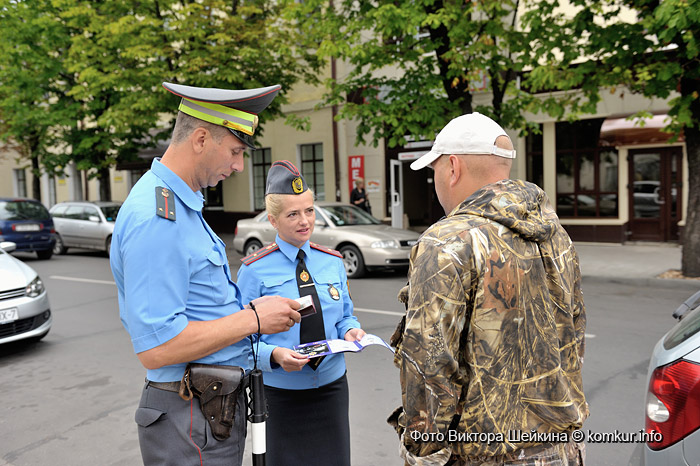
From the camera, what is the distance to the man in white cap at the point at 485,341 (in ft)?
5.30

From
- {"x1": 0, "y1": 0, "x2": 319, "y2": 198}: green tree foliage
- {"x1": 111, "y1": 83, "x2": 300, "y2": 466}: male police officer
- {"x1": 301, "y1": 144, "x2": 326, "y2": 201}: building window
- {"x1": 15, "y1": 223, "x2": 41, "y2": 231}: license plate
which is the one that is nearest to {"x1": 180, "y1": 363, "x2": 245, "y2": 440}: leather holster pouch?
{"x1": 111, "y1": 83, "x2": 300, "y2": 466}: male police officer

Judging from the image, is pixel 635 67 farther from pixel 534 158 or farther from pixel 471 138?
pixel 471 138

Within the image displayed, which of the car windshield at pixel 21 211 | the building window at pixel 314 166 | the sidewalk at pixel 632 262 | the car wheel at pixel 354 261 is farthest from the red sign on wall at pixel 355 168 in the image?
the car windshield at pixel 21 211

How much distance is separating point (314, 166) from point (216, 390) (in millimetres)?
19368

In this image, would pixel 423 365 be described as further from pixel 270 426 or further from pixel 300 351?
pixel 270 426

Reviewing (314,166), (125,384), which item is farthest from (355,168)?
(125,384)

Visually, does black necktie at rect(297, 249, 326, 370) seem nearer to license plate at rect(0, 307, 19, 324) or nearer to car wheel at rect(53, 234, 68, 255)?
license plate at rect(0, 307, 19, 324)

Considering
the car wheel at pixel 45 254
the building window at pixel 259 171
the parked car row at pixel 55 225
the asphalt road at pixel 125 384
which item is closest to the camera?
the asphalt road at pixel 125 384

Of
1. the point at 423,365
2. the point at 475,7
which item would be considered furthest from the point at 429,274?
the point at 475,7

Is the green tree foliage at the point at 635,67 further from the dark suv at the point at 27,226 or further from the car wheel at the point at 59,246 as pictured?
the car wheel at the point at 59,246

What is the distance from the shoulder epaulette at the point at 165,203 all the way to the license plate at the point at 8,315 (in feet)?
18.0

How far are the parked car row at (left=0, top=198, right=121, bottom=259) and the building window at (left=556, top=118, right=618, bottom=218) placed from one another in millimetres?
12597

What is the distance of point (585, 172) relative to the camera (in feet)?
52.2

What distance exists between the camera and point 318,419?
268cm
